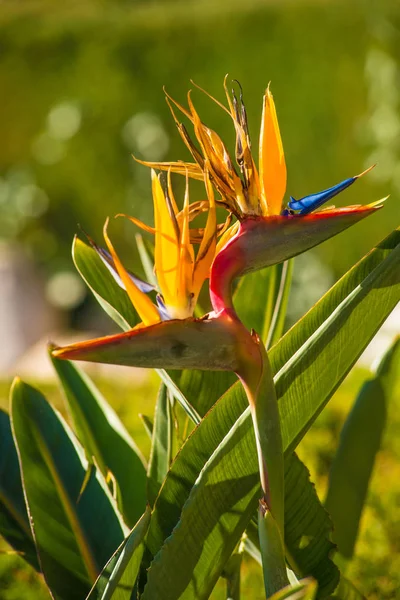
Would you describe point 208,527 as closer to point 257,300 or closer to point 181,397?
point 181,397

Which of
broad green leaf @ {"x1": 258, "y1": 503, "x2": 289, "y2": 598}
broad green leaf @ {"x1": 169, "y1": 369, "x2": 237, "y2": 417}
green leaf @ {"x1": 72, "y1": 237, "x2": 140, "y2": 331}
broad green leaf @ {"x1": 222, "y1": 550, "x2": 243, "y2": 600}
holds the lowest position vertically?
broad green leaf @ {"x1": 222, "y1": 550, "x2": 243, "y2": 600}

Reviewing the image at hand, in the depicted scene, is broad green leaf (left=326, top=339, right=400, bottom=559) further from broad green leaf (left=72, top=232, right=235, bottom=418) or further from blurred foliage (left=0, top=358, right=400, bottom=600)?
broad green leaf (left=72, top=232, right=235, bottom=418)

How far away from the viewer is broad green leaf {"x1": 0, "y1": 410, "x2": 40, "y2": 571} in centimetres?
101

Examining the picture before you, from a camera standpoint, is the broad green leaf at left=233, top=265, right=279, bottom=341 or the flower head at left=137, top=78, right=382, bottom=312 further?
Result: the broad green leaf at left=233, top=265, right=279, bottom=341

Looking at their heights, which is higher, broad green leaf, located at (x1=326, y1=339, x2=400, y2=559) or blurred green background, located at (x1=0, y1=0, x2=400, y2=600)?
blurred green background, located at (x1=0, y1=0, x2=400, y2=600)

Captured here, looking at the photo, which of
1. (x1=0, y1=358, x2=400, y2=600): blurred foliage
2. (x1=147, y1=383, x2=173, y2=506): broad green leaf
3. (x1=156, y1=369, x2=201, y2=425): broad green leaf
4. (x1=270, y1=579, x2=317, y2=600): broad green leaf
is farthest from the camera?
(x1=0, y1=358, x2=400, y2=600): blurred foliage

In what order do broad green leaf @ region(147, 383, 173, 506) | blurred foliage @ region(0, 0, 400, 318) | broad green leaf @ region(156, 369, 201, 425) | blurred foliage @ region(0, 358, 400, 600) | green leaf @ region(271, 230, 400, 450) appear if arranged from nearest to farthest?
green leaf @ region(271, 230, 400, 450) < broad green leaf @ region(156, 369, 201, 425) < broad green leaf @ region(147, 383, 173, 506) < blurred foliage @ region(0, 358, 400, 600) < blurred foliage @ region(0, 0, 400, 318)

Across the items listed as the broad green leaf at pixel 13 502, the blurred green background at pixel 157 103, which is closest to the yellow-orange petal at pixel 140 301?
the broad green leaf at pixel 13 502

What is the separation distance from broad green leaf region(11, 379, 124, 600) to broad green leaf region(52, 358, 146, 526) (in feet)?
0.36

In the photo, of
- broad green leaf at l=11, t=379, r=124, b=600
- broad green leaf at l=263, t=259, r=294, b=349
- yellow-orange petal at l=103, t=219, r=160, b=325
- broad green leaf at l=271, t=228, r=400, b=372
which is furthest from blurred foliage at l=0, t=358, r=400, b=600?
yellow-orange petal at l=103, t=219, r=160, b=325

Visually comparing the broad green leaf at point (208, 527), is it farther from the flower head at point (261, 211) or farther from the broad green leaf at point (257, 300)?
the broad green leaf at point (257, 300)

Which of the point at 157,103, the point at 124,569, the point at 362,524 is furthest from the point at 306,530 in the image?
the point at 157,103

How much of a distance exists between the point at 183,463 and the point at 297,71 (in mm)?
3305

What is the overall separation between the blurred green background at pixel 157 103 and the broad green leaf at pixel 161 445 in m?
2.84
